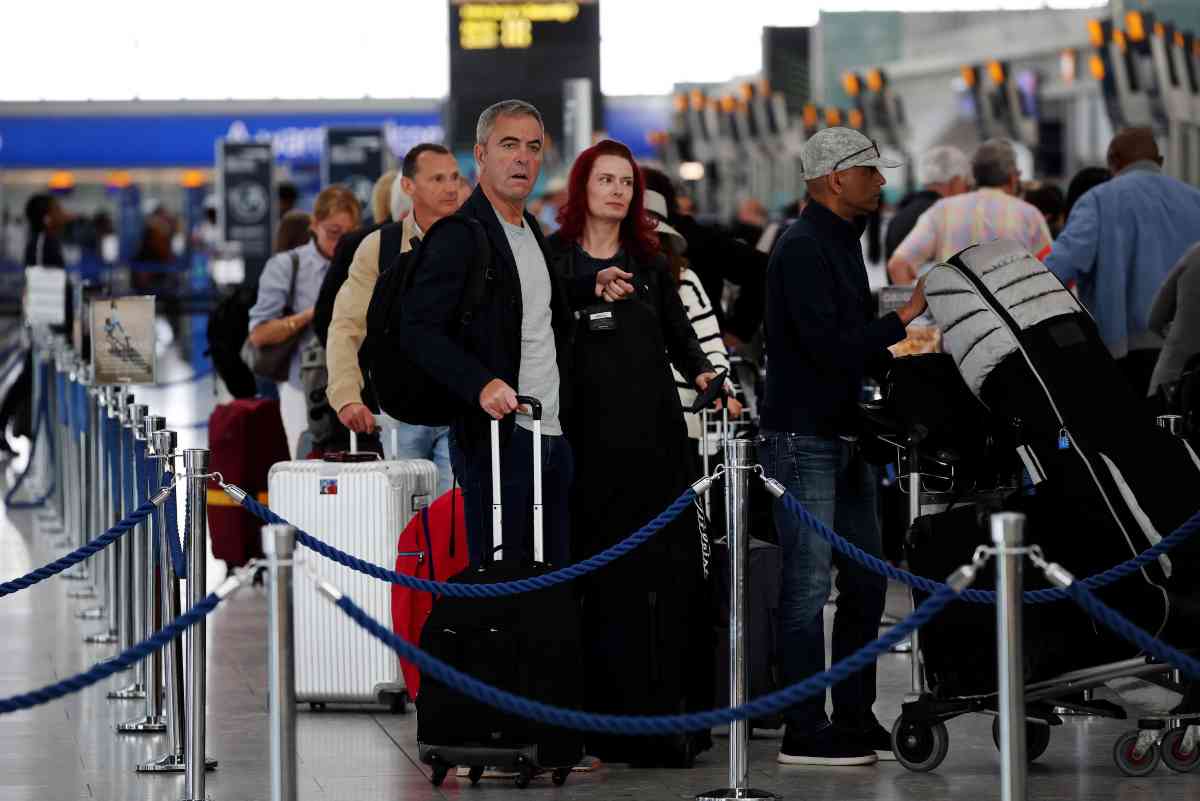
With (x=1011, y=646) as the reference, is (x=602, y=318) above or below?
above

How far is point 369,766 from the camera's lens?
5852 mm

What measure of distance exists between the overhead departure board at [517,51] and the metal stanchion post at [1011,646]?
16.9 meters

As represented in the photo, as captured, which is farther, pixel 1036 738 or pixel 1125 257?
pixel 1125 257

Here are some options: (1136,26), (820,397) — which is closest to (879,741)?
(820,397)

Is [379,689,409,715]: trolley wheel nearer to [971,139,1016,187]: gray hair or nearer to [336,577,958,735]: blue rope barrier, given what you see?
[336,577,958,735]: blue rope barrier

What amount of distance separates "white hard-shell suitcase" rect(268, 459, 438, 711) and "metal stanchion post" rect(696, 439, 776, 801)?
166cm

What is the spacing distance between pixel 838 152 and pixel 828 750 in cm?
164

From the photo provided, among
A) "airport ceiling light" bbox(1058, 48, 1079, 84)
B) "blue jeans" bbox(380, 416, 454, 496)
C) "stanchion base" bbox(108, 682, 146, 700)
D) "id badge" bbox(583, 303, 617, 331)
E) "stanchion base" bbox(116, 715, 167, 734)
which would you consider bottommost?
"stanchion base" bbox(108, 682, 146, 700)

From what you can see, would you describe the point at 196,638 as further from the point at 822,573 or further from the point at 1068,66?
the point at 1068,66

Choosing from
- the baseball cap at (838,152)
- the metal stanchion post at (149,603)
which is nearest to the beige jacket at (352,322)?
the metal stanchion post at (149,603)

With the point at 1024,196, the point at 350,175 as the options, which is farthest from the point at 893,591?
the point at 350,175

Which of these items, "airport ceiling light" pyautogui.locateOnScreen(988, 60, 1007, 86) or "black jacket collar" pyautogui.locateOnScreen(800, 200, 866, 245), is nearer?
"black jacket collar" pyautogui.locateOnScreen(800, 200, 866, 245)

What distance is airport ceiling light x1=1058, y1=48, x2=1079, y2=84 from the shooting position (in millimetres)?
29284

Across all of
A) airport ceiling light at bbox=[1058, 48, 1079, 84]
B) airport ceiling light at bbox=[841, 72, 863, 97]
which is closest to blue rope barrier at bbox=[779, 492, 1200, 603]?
airport ceiling light at bbox=[841, 72, 863, 97]
